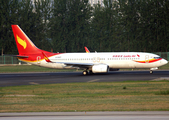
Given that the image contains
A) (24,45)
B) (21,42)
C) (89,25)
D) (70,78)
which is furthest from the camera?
(89,25)

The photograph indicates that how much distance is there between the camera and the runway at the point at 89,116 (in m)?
10.4

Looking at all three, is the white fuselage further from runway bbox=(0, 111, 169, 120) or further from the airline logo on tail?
runway bbox=(0, 111, 169, 120)

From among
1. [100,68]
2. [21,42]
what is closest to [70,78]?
[100,68]

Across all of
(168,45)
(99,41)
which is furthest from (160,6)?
(99,41)

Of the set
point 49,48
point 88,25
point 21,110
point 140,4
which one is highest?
point 140,4

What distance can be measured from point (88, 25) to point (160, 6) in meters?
25.7

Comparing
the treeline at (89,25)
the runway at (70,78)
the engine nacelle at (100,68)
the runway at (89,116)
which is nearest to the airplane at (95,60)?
the engine nacelle at (100,68)

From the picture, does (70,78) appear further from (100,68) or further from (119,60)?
(119,60)

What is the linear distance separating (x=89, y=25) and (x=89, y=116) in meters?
84.2

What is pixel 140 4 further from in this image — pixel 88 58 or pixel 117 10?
pixel 88 58

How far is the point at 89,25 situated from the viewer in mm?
93562

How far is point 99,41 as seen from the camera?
91.5 meters

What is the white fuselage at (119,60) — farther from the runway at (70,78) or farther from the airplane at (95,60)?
the runway at (70,78)

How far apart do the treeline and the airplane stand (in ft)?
Result: 146
